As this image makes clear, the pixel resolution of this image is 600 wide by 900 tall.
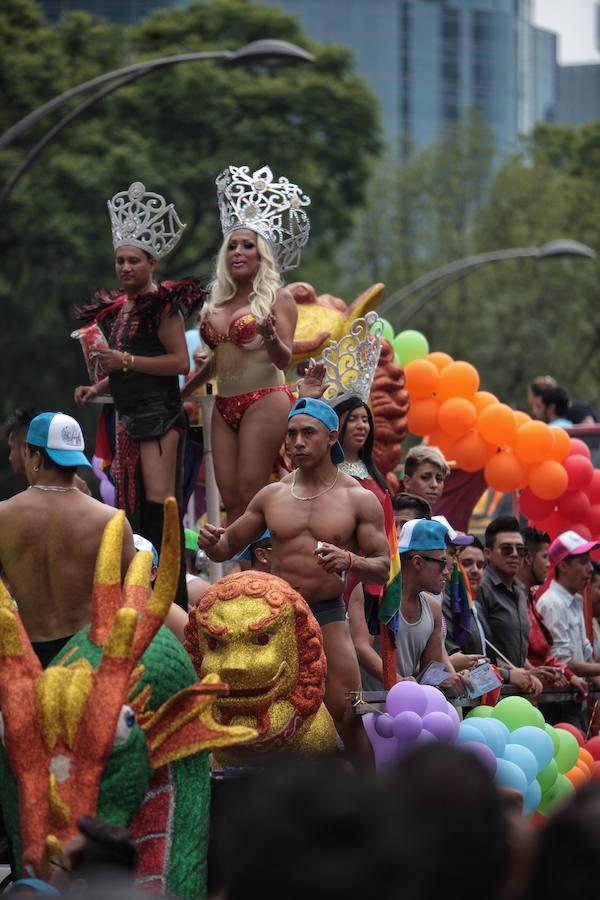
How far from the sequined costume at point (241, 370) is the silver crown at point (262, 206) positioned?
546mm

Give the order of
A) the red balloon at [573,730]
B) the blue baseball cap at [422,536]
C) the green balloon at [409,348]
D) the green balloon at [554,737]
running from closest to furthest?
the blue baseball cap at [422,536] → the green balloon at [554,737] → the red balloon at [573,730] → the green balloon at [409,348]

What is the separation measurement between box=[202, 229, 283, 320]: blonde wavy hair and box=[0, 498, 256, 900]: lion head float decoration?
315 cm

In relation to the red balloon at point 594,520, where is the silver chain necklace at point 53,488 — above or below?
above

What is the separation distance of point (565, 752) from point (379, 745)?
1686mm

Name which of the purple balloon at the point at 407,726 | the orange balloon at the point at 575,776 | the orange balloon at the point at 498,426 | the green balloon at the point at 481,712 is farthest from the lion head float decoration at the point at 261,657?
the orange balloon at the point at 498,426

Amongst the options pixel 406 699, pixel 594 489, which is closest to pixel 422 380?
pixel 594 489

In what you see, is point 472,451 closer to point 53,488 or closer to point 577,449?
point 577,449

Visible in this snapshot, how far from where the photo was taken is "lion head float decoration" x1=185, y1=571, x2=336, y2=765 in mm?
6676

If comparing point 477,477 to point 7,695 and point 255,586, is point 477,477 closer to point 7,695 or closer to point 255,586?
point 255,586

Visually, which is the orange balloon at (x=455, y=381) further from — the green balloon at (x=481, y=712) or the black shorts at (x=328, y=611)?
the black shorts at (x=328, y=611)

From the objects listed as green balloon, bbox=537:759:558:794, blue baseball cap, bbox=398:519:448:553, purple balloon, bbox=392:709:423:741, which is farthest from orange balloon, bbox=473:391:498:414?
purple balloon, bbox=392:709:423:741

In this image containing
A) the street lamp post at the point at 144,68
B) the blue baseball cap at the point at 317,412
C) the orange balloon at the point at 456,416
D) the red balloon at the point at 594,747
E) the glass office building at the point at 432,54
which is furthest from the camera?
the glass office building at the point at 432,54

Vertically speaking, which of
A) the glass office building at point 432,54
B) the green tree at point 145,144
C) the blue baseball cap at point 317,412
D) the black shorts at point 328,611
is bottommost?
the glass office building at point 432,54

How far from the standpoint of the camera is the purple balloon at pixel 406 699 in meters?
7.50
